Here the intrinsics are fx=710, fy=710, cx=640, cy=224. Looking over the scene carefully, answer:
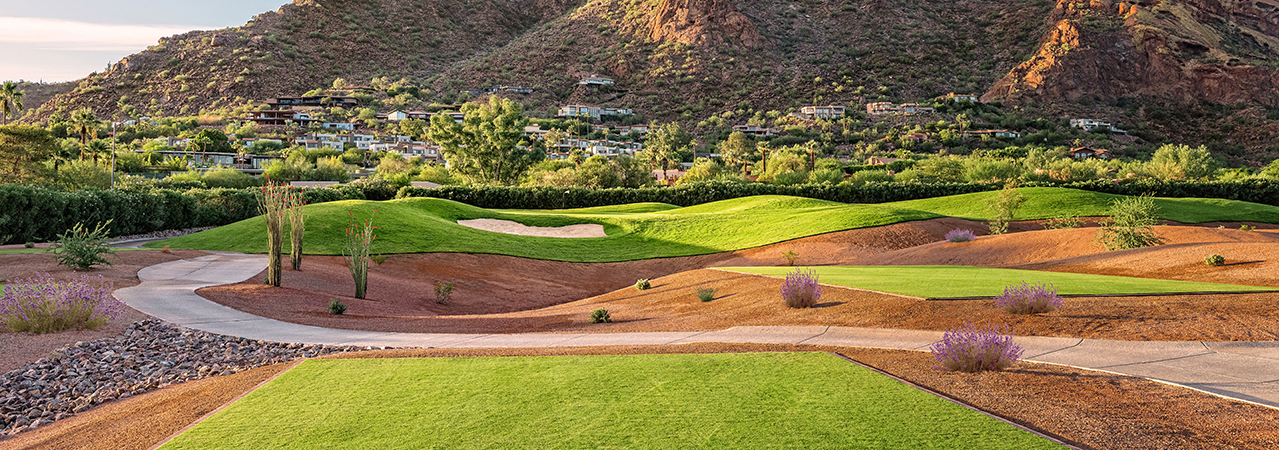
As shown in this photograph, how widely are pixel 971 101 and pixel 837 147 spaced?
20315 mm

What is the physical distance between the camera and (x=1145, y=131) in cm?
9206

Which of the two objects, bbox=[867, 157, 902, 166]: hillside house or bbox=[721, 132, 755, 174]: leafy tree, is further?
bbox=[867, 157, 902, 166]: hillside house

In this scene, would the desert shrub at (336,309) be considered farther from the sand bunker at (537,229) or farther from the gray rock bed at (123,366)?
the sand bunker at (537,229)

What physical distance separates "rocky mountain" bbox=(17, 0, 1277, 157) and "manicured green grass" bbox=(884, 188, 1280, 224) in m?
56.1

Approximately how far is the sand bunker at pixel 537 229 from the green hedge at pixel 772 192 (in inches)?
478

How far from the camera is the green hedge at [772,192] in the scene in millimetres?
44781

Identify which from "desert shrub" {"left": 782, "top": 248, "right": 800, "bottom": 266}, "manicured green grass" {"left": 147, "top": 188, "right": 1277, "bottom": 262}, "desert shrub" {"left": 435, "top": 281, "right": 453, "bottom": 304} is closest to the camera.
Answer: "desert shrub" {"left": 435, "top": 281, "right": 453, "bottom": 304}

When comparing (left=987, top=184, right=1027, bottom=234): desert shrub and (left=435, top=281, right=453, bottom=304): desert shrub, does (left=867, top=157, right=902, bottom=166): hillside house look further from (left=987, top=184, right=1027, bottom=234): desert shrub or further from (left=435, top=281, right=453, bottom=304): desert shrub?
(left=435, top=281, right=453, bottom=304): desert shrub

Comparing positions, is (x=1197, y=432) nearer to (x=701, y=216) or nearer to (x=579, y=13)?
(x=701, y=216)

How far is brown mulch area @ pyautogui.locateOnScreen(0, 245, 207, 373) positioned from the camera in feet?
29.8

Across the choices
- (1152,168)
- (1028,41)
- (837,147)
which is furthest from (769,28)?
(1152,168)

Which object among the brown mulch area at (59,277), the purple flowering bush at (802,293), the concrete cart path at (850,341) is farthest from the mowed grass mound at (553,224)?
the purple flowering bush at (802,293)

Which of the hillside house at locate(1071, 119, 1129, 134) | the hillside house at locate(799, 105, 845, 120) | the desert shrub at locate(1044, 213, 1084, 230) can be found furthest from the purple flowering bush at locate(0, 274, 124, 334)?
the hillside house at locate(1071, 119, 1129, 134)

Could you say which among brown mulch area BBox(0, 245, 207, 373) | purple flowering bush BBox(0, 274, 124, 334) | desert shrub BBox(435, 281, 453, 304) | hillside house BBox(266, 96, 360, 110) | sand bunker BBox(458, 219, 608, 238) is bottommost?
desert shrub BBox(435, 281, 453, 304)
